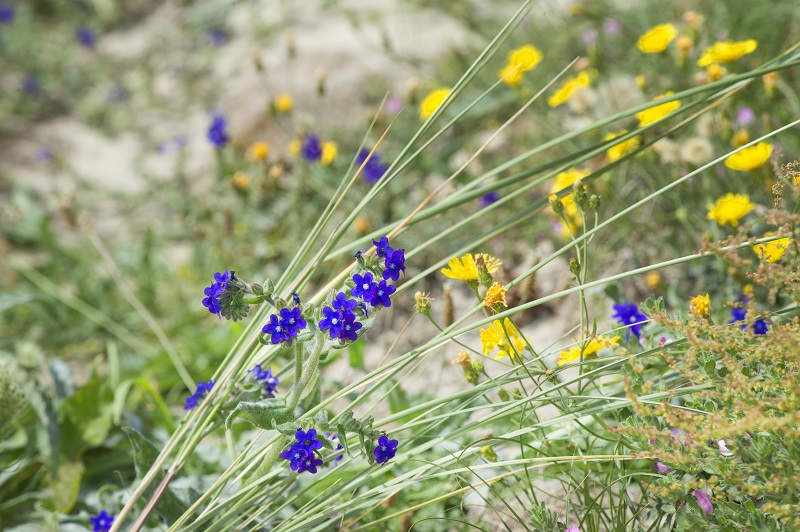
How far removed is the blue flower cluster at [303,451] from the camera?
1.13 meters

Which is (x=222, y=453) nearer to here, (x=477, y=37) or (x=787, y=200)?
(x=787, y=200)

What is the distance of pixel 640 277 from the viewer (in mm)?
1959

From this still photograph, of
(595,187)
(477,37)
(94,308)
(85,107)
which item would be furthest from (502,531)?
(85,107)

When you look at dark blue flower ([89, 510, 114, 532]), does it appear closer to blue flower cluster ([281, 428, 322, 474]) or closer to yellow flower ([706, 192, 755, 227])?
blue flower cluster ([281, 428, 322, 474])

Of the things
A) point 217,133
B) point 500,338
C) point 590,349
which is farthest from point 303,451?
point 217,133

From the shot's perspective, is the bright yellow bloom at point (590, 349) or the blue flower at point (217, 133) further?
the blue flower at point (217, 133)

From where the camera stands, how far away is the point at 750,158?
1520mm

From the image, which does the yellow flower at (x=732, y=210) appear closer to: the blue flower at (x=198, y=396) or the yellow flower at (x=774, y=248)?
the yellow flower at (x=774, y=248)

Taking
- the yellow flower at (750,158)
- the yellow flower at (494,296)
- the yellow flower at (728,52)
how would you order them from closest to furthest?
the yellow flower at (494,296) → the yellow flower at (750,158) → the yellow flower at (728,52)

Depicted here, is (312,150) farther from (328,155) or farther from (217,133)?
(217,133)

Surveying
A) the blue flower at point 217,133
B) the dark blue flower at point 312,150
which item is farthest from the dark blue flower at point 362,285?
the blue flower at point 217,133

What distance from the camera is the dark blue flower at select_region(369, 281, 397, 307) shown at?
112cm

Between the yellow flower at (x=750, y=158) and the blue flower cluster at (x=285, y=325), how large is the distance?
92 centimetres

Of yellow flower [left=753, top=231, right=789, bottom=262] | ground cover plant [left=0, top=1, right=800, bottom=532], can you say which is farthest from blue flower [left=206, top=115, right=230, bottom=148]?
yellow flower [left=753, top=231, right=789, bottom=262]
